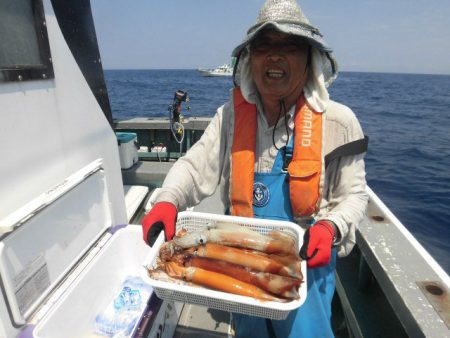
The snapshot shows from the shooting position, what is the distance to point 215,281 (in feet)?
5.69

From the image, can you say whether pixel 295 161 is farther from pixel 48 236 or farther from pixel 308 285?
pixel 48 236

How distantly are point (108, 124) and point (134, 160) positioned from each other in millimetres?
2616

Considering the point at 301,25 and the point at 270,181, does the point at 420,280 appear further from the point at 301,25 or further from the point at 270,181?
the point at 301,25

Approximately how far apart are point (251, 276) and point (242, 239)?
10.6 inches

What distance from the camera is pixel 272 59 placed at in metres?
2.01

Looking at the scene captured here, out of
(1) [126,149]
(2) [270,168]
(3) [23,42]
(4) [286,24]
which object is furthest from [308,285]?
(1) [126,149]

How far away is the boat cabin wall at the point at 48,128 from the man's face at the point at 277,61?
1.50m

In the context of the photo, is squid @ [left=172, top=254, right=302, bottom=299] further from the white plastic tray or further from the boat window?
the boat window

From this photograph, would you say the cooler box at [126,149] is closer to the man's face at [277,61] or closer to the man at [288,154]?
the man at [288,154]

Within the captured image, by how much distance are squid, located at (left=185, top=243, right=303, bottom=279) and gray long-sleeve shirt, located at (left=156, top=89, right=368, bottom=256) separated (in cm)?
42

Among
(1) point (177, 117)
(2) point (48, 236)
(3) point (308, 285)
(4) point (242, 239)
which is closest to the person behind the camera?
(4) point (242, 239)

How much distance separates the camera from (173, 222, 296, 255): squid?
1945 mm

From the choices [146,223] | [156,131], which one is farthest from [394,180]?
[146,223]

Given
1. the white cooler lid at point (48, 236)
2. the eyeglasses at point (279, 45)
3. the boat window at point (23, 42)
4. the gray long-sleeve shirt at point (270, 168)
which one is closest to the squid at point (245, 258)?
the gray long-sleeve shirt at point (270, 168)
